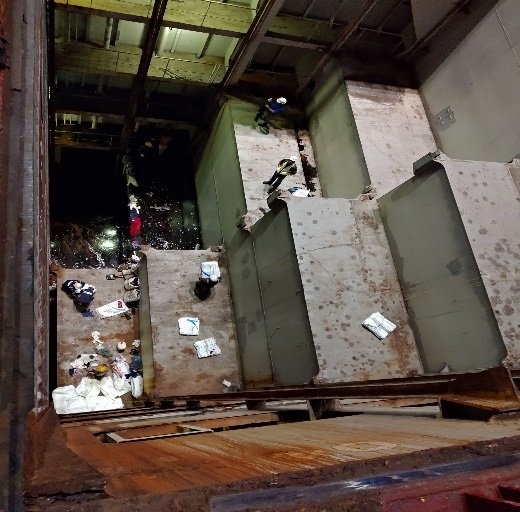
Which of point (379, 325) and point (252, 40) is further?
point (252, 40)

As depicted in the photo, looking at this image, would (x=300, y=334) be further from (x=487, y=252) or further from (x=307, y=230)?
(x=487, y=252)

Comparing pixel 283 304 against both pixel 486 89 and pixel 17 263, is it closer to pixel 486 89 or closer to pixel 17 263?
pixel 486 89

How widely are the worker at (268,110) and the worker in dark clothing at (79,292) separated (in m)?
4.29

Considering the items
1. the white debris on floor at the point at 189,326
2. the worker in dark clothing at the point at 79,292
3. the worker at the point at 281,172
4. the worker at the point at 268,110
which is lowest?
the white debris on floor at the point at 189,326

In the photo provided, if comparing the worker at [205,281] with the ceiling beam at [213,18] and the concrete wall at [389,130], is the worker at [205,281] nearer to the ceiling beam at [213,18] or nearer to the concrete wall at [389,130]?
the concrete wall at [389,130]

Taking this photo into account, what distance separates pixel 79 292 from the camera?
6766 mm

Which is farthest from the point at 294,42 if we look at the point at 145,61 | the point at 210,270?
the point at 210,270

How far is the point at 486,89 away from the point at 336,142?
2.38 meters

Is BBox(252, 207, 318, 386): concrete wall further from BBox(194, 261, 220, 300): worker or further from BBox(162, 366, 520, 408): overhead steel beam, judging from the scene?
BBox(162, 366, 520, 408): overhead steel beam

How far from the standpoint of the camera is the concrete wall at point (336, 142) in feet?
22.5

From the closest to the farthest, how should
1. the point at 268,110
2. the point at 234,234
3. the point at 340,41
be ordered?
the point at 340,41
the point at 234,234
the point at 268,110

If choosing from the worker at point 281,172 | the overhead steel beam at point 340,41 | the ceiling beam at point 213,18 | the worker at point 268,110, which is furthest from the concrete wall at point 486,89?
the worker at point 268,110

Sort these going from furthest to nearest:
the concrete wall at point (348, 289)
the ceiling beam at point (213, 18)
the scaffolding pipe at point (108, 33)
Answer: the scaffolding pipe at point (108, 33) < the ceiling beam at point (213, 18) < the concrete wall at point (348, 289)

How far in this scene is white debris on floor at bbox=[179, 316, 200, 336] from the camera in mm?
6605
